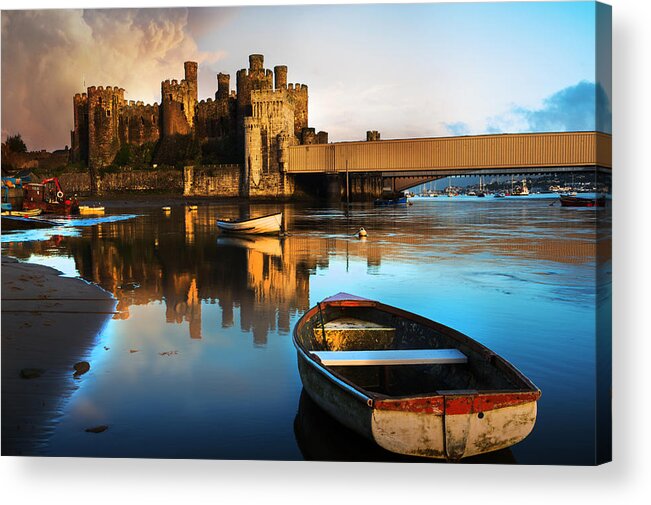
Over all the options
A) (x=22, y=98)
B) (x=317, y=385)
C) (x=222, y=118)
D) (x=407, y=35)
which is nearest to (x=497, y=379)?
(x=317, y=385)

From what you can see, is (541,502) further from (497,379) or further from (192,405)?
(192,405)

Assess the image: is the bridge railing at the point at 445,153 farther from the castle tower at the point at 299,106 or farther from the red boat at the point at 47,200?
the red boat at the point at 47,200

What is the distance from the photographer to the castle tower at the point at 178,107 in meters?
47.3

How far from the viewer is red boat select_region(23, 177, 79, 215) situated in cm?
2605

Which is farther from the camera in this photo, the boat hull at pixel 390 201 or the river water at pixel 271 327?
the boat hull at pixel 390 201

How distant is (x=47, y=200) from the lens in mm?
29141

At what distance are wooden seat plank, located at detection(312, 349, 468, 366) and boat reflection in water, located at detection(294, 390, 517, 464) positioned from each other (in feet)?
1.38

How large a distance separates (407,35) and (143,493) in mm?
4429

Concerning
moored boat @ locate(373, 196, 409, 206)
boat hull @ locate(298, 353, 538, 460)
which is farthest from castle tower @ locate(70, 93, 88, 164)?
boat hull @ locate(298, 353, 538, 460)

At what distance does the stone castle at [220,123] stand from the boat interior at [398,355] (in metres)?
35.8

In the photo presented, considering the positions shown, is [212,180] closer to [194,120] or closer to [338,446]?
[194,120]

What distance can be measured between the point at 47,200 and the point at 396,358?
27088 mm

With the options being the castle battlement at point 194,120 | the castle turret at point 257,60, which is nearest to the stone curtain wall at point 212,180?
the castle battlement at point 194,120

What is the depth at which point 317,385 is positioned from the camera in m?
4.89
